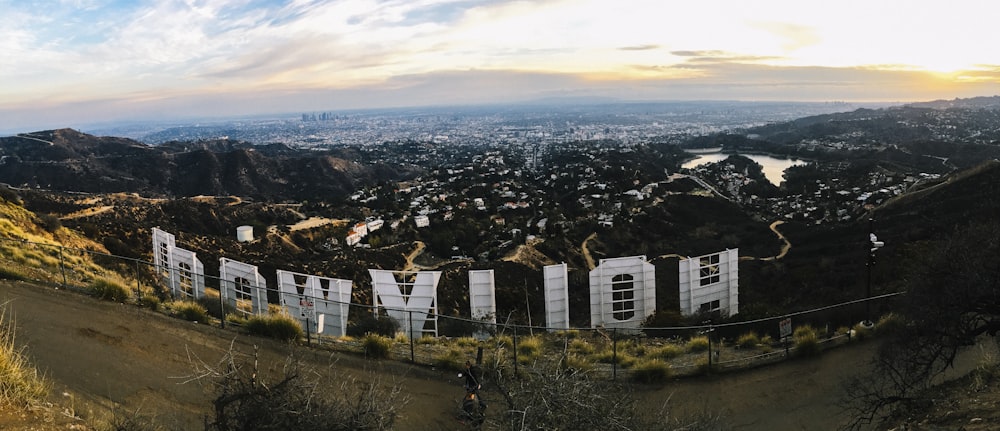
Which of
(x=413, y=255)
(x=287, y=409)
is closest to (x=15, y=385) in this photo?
(x=287, y=409)

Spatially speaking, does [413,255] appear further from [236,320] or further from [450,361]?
[450,361]

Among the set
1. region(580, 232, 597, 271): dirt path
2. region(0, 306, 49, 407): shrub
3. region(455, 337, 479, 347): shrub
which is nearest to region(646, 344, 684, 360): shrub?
region(455, 337, 479, 347): shrub

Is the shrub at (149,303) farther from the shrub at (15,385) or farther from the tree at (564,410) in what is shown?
the tree at (564,410)

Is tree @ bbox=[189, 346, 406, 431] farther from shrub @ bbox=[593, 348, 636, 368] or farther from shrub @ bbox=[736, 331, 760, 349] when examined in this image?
shrub @ bbox=[736, 331, 760, 349]

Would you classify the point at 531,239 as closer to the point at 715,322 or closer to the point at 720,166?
the point at 715,322

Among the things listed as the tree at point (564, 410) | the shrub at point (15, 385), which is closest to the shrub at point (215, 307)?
the shrub at point (15, 385)
